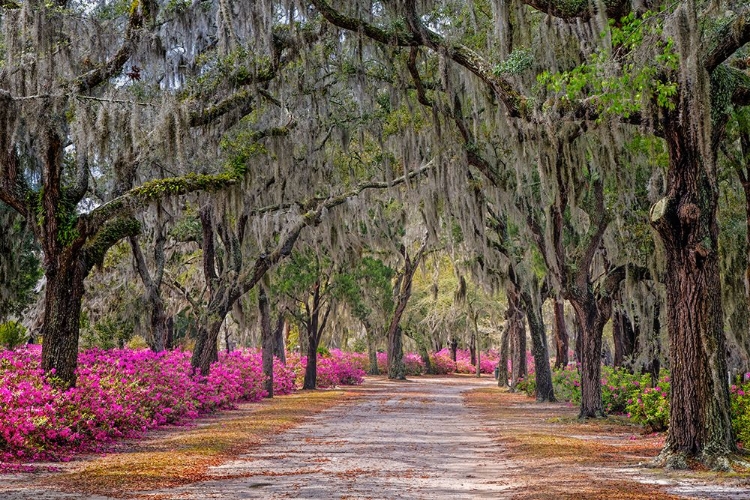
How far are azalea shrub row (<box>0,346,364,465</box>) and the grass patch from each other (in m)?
0.49

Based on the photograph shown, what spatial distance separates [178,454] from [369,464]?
8.54 ft

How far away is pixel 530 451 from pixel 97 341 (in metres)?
17.0

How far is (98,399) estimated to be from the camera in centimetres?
1106

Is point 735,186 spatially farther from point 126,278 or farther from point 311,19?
point 126,278

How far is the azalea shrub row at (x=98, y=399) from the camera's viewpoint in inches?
353

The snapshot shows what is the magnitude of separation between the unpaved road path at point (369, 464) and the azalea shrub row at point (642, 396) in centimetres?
277

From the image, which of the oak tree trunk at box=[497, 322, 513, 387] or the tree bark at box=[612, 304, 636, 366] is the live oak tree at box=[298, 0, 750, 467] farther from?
the oak tree trunk at box=[497, 322, 513, 387]

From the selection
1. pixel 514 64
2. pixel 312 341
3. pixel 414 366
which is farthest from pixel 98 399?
pixel 414 366

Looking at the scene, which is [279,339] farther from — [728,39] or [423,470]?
[728,39]

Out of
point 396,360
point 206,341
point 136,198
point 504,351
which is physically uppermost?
point 136,198

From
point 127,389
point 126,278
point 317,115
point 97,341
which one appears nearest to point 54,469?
point 127,389

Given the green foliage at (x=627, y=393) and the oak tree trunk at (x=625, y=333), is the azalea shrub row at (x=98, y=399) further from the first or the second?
the oak tree trunk at (x=625, y=333)

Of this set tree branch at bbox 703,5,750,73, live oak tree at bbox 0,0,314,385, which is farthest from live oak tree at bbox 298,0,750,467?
live oak tree at bbox 0,0,314,385

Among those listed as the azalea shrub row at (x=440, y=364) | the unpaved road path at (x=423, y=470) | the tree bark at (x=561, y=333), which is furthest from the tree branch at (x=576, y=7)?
the azalea shrub row at (x=440, y=364)
